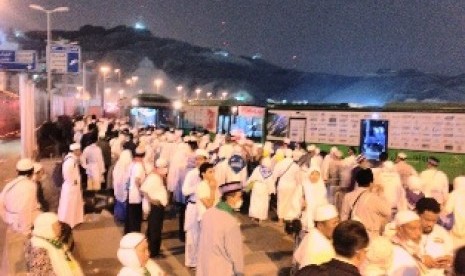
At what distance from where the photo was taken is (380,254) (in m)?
4.32

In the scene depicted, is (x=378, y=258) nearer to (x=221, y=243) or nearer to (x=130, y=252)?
(x=221, y=243)

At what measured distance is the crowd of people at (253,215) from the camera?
4.35 meters

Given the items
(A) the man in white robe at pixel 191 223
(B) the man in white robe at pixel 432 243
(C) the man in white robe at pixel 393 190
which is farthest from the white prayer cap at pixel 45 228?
(C) the man in white robe at pixel 393 190

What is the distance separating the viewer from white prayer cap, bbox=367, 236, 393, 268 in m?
4.33

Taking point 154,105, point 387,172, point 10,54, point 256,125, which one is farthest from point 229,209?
point 154,105

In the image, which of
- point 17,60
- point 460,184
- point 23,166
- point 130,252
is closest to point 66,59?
point 17,60

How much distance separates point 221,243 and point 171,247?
214 inches

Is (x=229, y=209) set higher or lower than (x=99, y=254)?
higher

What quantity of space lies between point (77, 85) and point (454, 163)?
7921cm

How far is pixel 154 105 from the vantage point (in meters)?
36.0

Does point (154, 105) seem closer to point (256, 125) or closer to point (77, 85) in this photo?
point (256, 125)

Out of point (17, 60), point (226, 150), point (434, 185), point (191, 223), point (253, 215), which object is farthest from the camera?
point (17, 60)

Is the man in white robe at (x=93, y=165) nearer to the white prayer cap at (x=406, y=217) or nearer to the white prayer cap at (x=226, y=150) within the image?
the white prayer cap at (x=226, y=150)

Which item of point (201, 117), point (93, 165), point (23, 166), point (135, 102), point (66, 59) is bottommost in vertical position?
point (93, 165)
